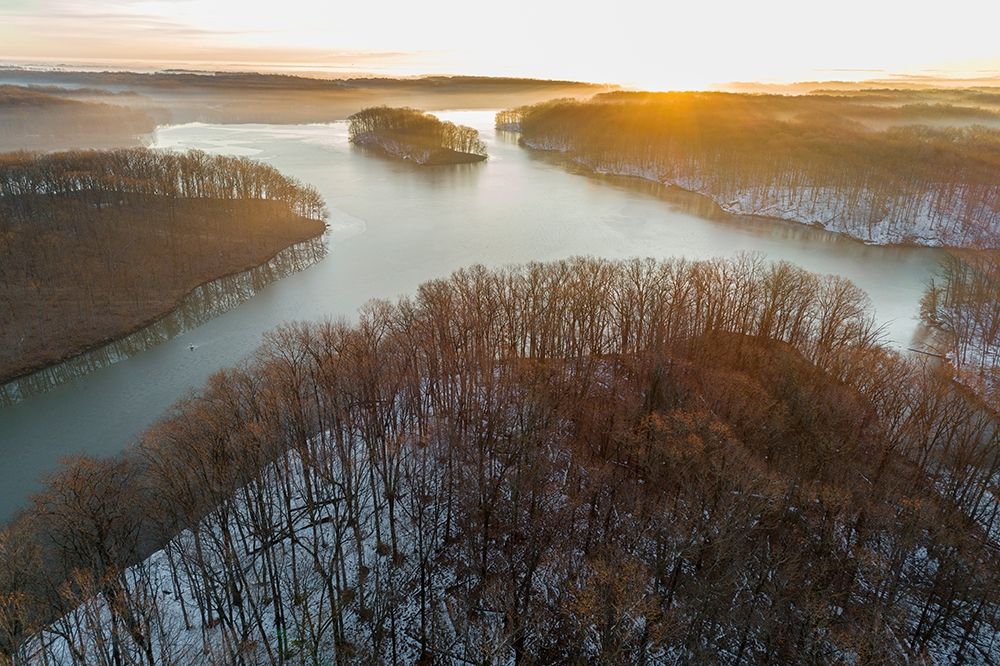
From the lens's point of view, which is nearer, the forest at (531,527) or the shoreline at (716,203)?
the forest at (531,527)

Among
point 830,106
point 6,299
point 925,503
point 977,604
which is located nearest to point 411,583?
point 925,503

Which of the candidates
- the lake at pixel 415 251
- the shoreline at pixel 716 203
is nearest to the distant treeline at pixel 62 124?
the lake at pixel 415 251

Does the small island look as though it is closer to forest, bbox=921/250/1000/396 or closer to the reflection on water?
the reflection on water

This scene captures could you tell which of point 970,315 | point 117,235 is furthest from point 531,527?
point 117,235

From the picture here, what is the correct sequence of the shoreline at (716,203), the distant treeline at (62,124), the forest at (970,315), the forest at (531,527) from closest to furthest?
the forest at (531,527), the forest at (970,315), the shoreline at (716,203), the distant treeline at (62,124)

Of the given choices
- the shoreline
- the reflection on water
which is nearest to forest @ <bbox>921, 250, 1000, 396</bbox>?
the shoreline

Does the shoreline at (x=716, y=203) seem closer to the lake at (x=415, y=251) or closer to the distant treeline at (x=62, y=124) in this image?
the lake at (x=415, y=251)

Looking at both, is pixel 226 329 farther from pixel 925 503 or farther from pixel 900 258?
Answer: pixel 900 258

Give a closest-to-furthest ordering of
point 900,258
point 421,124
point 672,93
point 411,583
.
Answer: point 411,583 < point 900,258 < point 421,124 < point 672,93
